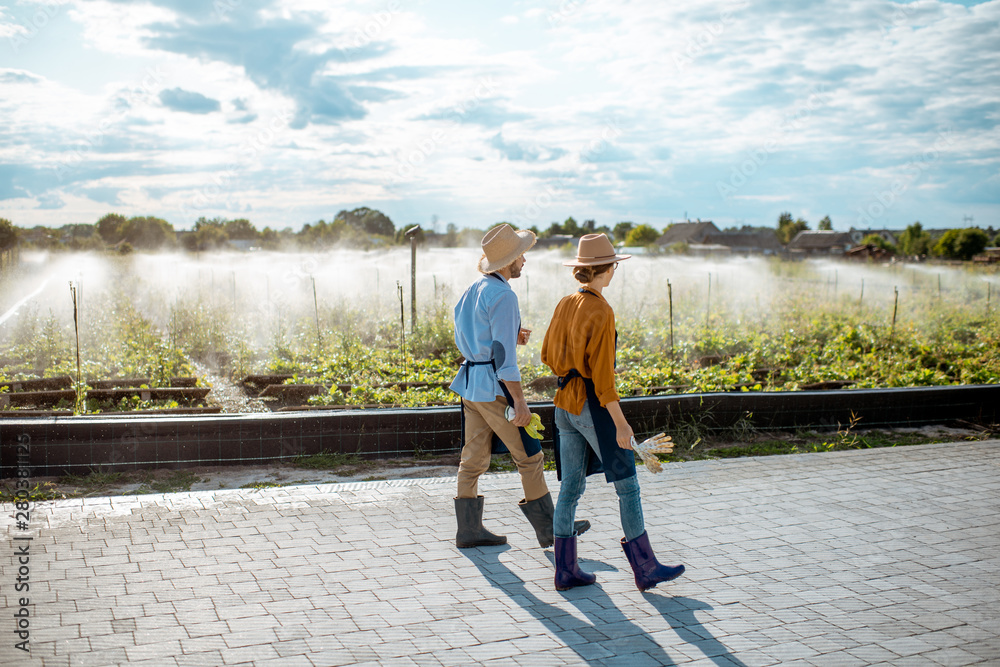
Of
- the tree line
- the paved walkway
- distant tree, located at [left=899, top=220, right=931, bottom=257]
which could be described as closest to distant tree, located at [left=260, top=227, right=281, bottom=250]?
the tree line

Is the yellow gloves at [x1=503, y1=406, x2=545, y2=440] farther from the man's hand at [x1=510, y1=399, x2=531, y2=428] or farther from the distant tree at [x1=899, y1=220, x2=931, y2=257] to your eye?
the distant tree at [x1=899, y1=220, x2=931, y2=257]

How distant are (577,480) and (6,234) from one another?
36.5 metres

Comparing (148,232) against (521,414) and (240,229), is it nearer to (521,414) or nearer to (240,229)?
(240,229)

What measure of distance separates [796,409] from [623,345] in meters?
4.23

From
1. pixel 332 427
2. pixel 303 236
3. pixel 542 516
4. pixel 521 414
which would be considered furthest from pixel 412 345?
pixel 303 236

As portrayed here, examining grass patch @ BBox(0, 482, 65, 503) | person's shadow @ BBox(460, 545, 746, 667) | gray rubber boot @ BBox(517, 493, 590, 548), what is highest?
gray rubber boot @ BBox(517, 493, 590, 548)

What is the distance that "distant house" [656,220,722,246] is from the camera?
340 ft

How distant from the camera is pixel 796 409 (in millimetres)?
7844

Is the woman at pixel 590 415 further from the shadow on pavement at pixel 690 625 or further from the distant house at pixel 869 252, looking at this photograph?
the distant house at pixel 869 252

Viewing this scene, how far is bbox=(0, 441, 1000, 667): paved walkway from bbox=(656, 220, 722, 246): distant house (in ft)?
328

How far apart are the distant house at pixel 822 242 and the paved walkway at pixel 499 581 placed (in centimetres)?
10369

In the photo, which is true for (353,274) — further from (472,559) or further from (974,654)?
(974,654)

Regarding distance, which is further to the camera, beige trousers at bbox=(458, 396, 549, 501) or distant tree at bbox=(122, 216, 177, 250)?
distant tree at bbox=(122, 216, 177, 250)

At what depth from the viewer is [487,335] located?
175 inches
